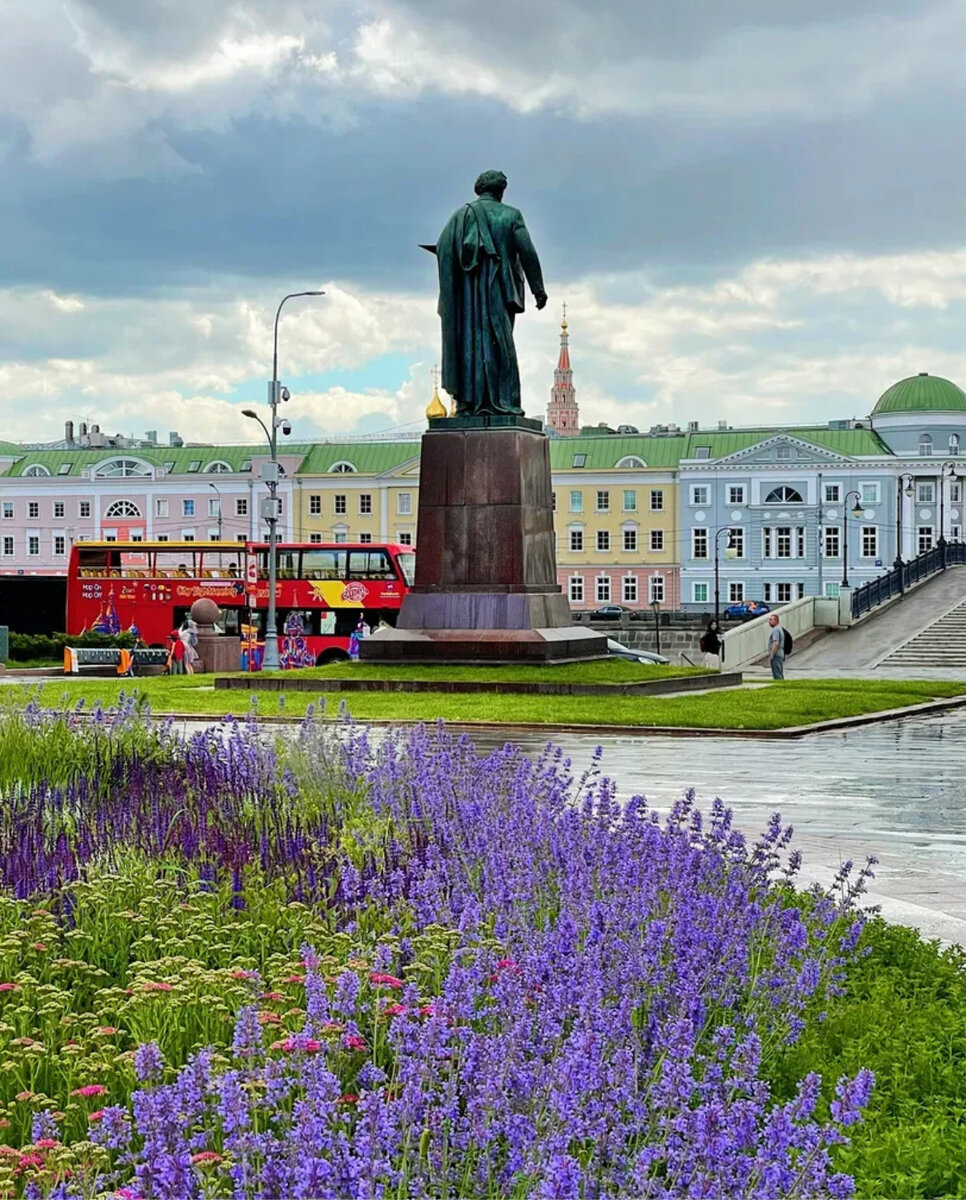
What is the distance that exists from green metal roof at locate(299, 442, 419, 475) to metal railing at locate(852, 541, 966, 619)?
49.3 m

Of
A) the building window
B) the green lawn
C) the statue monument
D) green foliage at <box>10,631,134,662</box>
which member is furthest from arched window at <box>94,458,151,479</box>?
the statue monument

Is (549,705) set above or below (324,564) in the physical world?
below

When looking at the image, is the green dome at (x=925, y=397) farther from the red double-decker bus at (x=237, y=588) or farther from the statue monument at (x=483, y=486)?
the statue monument at (x=483, y=486)

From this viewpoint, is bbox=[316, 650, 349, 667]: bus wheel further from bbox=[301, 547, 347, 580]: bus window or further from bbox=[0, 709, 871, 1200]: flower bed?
bbox=[0, 709, 871, 1200]: flower bed

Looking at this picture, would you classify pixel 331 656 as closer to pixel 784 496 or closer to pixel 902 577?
pixel 902 577

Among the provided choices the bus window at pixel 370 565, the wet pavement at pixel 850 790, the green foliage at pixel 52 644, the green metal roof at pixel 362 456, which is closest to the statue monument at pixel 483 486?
the wet pavement at pixel 850 790

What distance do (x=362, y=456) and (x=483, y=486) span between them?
3330 inches

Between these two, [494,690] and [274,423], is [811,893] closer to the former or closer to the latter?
[494,690]

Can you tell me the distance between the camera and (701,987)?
16.8ft

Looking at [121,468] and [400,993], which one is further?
[121,468]

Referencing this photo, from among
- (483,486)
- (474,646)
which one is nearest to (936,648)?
(474,646)

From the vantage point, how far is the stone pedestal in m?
24.5

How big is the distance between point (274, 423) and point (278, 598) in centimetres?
623

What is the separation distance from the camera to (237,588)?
45.9m
